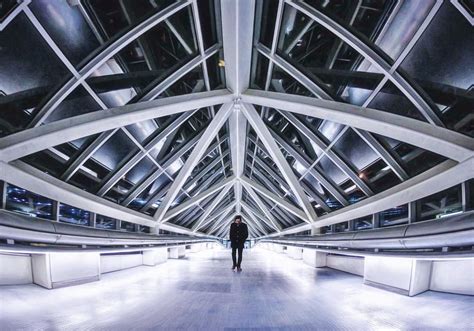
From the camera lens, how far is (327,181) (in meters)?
10.2

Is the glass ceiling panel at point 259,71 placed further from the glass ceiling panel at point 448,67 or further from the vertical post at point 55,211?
the vertical post at point 55,211

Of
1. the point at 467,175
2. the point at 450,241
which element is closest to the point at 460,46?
the point at 467,175

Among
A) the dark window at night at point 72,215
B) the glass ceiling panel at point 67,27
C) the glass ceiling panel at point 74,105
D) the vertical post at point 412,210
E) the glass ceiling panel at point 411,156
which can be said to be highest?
the glass ceiling panel at point 67,27

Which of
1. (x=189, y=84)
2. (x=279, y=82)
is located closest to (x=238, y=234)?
(x=279, y=82)

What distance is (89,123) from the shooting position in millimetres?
6078

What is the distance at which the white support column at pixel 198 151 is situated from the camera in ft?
31.7

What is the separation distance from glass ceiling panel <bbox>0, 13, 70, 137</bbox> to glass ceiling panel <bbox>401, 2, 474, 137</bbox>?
8.94 m

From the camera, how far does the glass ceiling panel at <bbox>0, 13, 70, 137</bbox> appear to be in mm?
4945

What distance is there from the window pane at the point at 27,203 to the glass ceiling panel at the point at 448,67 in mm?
10868

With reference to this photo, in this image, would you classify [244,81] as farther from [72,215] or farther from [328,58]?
[72,215]

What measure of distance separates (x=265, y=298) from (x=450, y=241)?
3865mm

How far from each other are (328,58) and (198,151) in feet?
22.9

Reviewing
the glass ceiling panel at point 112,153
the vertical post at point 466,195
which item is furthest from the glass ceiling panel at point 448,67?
the glass ceiling panel at point 112,153

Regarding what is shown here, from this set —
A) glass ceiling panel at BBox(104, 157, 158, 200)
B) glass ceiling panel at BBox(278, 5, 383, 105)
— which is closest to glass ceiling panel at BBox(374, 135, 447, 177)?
glass ceiling panel at BBox(278, 5, 383, 105)
